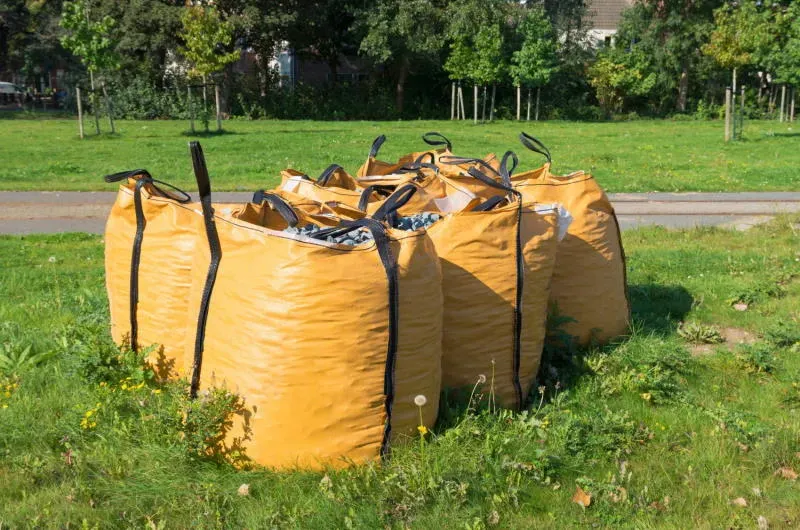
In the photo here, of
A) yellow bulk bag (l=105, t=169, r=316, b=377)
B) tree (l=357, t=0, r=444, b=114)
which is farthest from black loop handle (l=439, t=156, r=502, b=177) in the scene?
tree (l=357, t=0, r=444, b=114)

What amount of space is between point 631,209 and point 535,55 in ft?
88.0

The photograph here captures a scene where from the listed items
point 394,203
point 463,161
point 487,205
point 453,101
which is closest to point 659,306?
point 463,161

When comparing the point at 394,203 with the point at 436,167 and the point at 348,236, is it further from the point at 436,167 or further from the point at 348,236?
the point at 436,167

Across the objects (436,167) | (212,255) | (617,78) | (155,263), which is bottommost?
(155,263)

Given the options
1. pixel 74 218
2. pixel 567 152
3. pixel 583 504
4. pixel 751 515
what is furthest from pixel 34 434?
pixel 567 152

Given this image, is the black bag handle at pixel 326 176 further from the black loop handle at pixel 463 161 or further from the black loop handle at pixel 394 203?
the black loop handle at pixel 394 203

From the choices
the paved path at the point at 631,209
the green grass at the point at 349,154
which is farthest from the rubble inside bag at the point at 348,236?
the green grass at the point at 349,154

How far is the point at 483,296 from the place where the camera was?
4078 millimetres

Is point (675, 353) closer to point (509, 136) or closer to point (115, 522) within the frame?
point (115, 522)

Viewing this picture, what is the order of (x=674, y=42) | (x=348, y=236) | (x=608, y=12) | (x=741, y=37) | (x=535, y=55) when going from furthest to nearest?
(x=608, y=12) < (x=674, y=42) < (x=535, y=55) < (x=741, y=37) < (x=348, y=236)

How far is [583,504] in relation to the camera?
3.29m

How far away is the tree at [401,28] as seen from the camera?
119 feet

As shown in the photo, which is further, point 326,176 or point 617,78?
point 617,78

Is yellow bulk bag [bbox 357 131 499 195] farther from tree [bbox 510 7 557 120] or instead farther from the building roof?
the building roof
